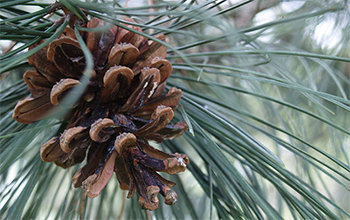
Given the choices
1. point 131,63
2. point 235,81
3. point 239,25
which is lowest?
point 235,81

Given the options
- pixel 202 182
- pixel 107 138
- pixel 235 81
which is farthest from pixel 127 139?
pixel 235 81

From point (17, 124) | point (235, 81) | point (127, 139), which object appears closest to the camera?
point (127, 139)

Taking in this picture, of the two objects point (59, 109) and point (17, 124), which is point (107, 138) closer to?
point (59, 109)
